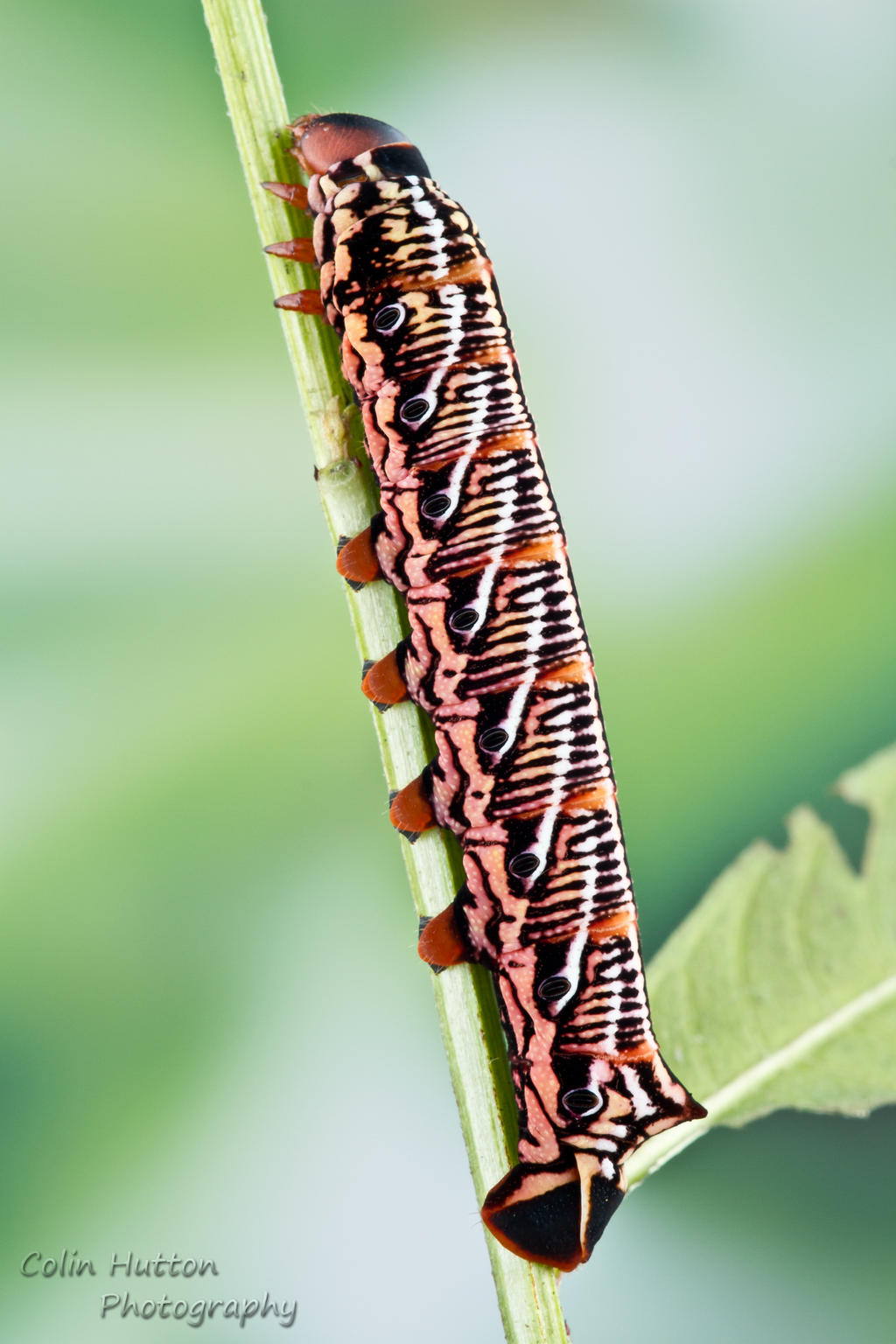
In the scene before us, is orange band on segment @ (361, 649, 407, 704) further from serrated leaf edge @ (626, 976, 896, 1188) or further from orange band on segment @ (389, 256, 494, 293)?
serrated leaf edge @ (626, 976, 896, 1188)

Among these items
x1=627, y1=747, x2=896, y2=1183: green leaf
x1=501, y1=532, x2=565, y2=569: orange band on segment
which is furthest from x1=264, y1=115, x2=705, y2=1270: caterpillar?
x1=627, y1=747, x2=896, y2=1183: green leaf

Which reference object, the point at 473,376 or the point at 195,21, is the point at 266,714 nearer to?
the point at 473,376

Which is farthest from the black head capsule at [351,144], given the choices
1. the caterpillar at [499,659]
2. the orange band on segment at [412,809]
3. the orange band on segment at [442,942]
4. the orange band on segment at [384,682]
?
the orange band on segment at [442,942]

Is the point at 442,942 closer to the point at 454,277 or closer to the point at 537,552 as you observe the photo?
the point at 537,552

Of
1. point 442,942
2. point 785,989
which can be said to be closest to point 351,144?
point 442,942

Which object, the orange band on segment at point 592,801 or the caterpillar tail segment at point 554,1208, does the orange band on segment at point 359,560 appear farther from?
the caterpillar tail segment at point 554,1208

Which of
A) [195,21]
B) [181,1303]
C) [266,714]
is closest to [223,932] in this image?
[266,714]
